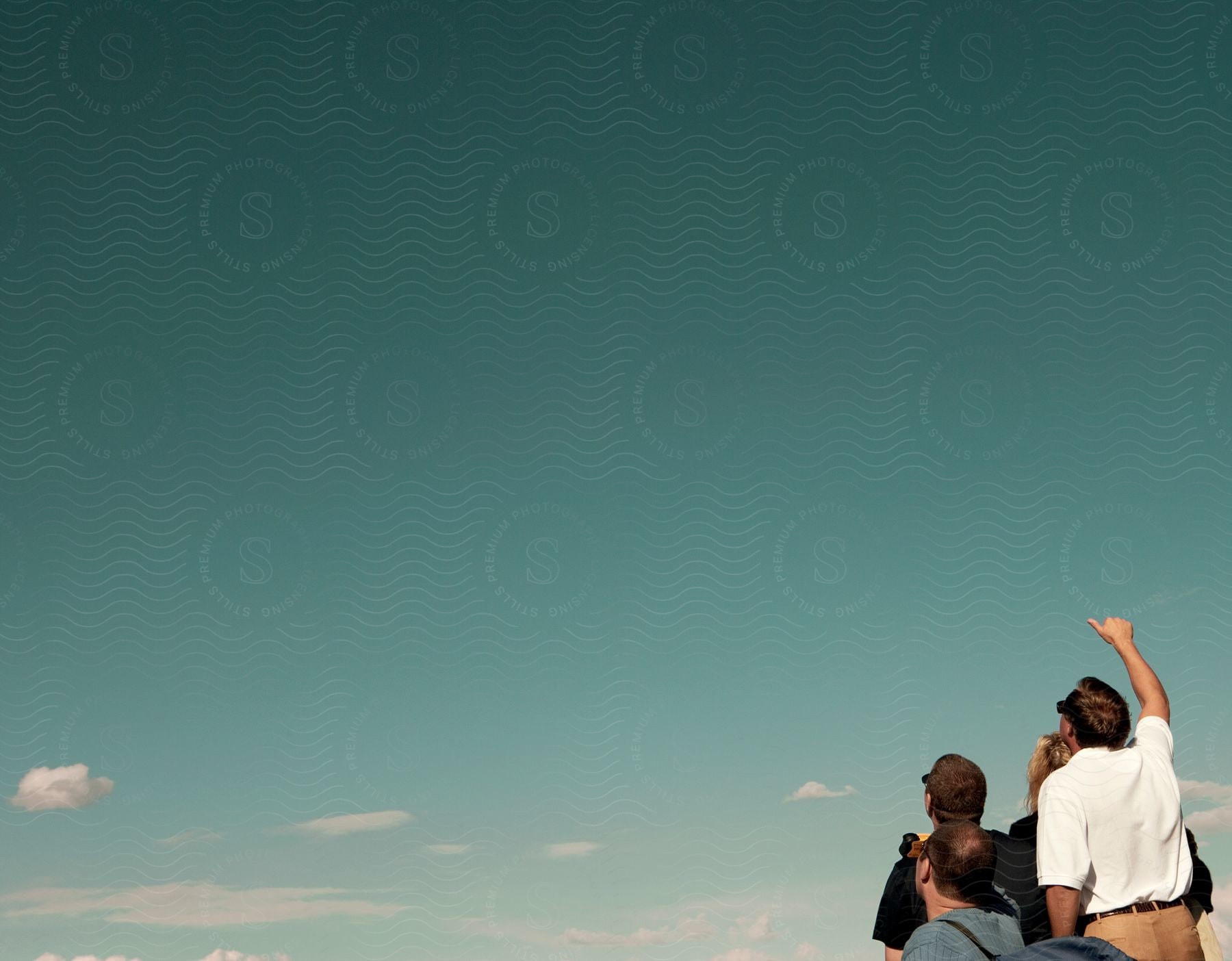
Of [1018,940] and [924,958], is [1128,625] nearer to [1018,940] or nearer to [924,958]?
→ [1018,940]

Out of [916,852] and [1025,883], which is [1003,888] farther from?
[916,852]

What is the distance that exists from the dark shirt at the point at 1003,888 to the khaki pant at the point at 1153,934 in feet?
0.97

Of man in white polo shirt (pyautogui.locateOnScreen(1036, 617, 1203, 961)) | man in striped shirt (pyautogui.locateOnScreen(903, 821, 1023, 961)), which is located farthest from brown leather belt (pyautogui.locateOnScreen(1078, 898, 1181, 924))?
man in striped shirt (pyautogui.locateOnScreen(903, 821, 1023, 961))

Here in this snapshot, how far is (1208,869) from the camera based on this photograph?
5.89m

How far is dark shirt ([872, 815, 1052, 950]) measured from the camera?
5.78 metres

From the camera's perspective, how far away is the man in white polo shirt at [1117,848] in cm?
550

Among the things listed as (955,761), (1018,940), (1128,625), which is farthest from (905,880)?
(1128,625)

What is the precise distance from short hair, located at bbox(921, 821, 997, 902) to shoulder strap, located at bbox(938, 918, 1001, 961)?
0.15 m

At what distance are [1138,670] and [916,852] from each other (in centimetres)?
144

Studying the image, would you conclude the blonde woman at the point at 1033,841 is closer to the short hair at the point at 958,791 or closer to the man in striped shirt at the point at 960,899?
the short hair at the point at 958,791

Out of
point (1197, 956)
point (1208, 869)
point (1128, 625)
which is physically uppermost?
point (1128, 625)

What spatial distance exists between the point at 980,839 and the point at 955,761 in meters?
1.12

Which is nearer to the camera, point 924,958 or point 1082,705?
point 924,958

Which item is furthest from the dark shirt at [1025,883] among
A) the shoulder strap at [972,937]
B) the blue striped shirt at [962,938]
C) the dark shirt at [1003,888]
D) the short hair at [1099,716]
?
the shoulder strap at [972,937]
